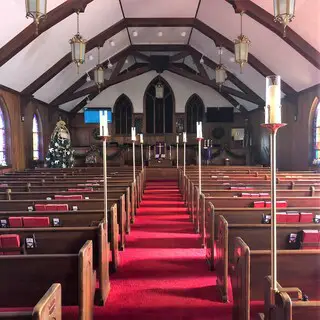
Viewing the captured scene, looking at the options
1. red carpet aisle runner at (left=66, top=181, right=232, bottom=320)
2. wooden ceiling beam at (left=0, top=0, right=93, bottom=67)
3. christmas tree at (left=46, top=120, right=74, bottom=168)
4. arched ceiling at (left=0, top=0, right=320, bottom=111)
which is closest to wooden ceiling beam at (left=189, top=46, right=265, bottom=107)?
arched ceiling at (left=0, top=0, right=320, bottom=111)

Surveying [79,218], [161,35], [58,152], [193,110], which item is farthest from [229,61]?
[79,218]

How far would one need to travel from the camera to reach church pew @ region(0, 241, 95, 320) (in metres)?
2.28

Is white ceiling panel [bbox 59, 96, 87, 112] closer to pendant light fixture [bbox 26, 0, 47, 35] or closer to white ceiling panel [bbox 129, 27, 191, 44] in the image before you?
white ceiling panel [bbox 129, 27, 191, 44]

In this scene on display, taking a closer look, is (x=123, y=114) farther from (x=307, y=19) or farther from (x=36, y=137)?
(x=307, y=19)

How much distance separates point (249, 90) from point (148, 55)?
457 cm

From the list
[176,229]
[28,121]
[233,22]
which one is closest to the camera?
[176,229]

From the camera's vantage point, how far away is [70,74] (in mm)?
12781

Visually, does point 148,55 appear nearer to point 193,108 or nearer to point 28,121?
point 193,108

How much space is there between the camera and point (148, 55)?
15.0m

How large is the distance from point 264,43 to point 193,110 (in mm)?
8070

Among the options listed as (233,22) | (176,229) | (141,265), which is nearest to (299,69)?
(233,22)

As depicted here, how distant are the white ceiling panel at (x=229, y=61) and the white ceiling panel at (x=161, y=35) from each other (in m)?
0.35

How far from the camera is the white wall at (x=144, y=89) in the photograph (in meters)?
17.2

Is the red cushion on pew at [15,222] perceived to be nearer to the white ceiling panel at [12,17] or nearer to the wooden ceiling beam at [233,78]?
the white ceiling panel at [12,17]
